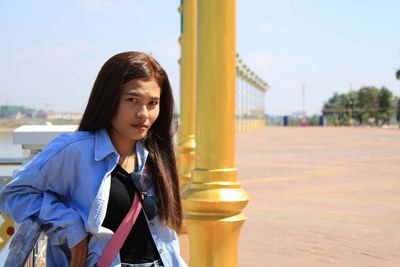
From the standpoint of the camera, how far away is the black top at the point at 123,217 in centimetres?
191

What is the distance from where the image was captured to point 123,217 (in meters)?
1.91

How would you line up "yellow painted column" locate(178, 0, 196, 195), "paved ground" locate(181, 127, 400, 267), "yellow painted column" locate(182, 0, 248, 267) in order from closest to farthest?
"yellow painted column" locate(182, 0, 248, 267) → "paved ground" locate(181, 127, 400, 267) → "yellow painted column" locate(178, 0, 196, 195)

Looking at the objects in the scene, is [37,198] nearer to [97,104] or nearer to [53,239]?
[53,239]

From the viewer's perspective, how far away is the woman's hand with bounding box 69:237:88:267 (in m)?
1.84

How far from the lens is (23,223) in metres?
1.84

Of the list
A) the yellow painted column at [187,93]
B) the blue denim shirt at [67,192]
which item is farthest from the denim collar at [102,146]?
the yellow painted column at [187,93]

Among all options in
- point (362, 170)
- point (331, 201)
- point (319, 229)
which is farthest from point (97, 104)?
point (362, 170)

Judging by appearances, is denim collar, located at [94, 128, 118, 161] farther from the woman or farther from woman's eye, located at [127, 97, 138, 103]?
woman's eye, located at [127, 97, 138, 103]

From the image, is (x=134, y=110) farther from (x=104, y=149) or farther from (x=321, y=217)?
(x=321, y=217)

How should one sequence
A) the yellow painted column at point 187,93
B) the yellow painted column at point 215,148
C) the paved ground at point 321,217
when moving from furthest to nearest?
the yellow painted column at point 187,93 → the paved ground at point 321,217 → the yellow painted column at point 215,148

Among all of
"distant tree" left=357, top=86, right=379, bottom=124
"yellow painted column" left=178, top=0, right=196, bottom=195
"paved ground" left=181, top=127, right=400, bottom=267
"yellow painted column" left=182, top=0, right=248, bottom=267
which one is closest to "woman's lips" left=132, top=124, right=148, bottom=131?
"yellow painted column" left=182, top=0, right=248, bottom=267

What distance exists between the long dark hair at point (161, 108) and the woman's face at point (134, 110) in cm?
2

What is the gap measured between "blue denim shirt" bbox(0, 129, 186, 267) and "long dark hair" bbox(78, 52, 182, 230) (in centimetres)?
11

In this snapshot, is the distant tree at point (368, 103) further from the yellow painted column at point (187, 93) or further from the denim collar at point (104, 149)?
the denim collar at point (104, 149)
